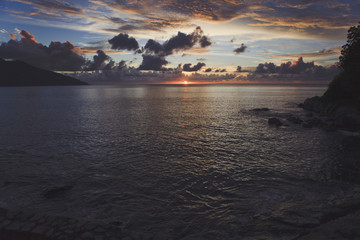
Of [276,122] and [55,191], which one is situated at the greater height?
[276,122]

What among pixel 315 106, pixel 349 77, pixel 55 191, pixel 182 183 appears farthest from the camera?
pixel 315 106

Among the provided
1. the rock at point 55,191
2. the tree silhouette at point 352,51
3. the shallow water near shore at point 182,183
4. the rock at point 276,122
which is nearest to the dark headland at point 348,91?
the tree silhouette at point 352,51

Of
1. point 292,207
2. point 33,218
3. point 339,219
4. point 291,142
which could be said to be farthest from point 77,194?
point 291,142

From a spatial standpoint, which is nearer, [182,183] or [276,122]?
[182,183]

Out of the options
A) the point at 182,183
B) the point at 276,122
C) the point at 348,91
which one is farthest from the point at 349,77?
the point at 182,183

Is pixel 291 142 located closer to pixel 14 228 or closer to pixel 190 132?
pixel 190 132

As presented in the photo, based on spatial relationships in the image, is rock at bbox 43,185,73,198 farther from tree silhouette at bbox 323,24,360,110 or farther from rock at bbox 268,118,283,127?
tree silhouette at bbox 323,24,360,110

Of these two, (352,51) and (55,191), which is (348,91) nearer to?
(352,51)

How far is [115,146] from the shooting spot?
3102 centimetres

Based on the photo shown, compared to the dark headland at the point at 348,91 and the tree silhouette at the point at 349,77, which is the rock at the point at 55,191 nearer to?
the dark headland at the point at 348,91

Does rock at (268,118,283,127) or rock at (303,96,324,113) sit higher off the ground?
rock at (303,96,324,113)

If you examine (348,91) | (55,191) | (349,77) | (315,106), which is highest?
(349,77)

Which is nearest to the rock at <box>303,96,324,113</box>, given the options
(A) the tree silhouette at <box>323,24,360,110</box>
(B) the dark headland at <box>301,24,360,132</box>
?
(B) the dark headland at <box>301,24,360,132</box>

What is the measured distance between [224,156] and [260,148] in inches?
271
